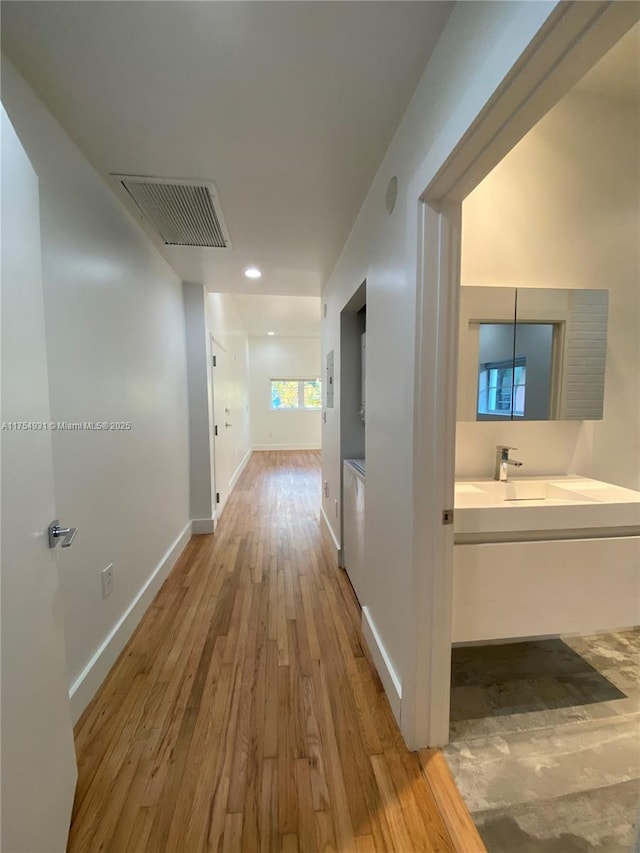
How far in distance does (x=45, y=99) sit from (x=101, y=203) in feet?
1.49

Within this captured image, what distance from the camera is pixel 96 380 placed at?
158 cm

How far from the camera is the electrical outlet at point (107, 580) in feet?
5.32

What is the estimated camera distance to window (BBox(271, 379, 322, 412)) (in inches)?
331

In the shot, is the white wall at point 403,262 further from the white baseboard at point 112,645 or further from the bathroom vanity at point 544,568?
the white baseboard at point 112,645

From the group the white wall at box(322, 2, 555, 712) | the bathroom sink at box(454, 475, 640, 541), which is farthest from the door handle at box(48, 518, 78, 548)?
the bathroom sink at box(454, 475, 640, 541)

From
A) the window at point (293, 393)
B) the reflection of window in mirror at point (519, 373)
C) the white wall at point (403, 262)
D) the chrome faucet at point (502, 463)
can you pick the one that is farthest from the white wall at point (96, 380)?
the window at point (293, 393)

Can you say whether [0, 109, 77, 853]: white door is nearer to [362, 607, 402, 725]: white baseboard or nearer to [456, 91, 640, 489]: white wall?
[362, 607, 402, 725]: white baseboard

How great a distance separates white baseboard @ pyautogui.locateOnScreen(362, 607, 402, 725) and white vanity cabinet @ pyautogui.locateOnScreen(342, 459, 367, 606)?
140 millimetres

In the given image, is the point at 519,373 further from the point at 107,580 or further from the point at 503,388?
the point at 107,580

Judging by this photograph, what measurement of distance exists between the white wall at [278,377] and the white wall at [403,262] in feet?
20.3

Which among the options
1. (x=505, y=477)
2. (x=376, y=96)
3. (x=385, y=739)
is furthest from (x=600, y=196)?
(x=385, y=739)

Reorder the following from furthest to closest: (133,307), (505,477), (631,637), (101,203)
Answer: (133,307)
(631,637)
(505,477)
(101,203)

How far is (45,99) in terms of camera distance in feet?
3.89

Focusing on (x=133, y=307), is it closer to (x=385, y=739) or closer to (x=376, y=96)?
(x=376, y=96)
